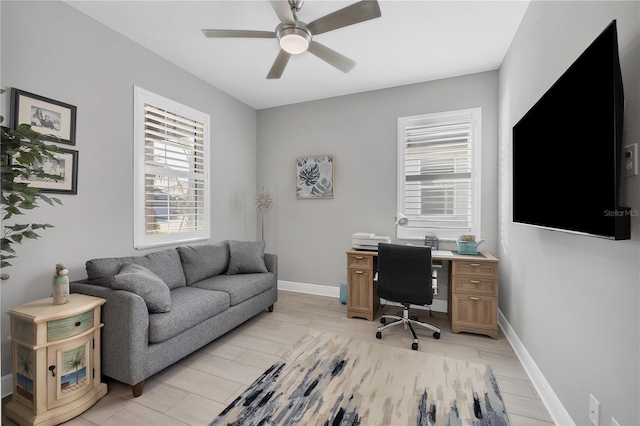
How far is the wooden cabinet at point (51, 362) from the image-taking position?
163 centimetres

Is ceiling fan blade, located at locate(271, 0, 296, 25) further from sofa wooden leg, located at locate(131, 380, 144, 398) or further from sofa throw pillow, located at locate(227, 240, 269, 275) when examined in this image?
sofa wooden leg, located at locate(131, 380, 144, 398)

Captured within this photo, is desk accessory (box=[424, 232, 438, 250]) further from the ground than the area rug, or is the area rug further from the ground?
desk accessory (box=[424, 232, 438, 250])

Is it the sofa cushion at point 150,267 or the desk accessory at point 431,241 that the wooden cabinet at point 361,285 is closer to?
the desk accessory at point 431,241

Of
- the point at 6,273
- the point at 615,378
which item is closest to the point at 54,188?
the point at 6,273

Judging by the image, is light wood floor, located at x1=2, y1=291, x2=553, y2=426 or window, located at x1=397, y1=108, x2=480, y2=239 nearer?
light wood floor, located at x1=2, y1=291, x2=553, y2=426

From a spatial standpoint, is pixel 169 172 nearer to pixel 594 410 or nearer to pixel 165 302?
pixel 165 302

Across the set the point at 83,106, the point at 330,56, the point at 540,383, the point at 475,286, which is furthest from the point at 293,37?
the point at 540,383

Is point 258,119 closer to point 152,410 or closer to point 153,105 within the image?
point 153,105

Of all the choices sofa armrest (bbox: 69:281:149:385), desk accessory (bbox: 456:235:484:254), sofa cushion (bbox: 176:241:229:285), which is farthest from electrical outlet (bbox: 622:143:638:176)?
sofa cushion (bbox: 176:241:229:285)

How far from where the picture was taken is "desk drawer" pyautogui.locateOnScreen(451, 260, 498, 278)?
2.84 meters

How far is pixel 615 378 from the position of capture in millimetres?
1199

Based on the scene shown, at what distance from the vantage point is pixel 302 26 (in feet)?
6.91

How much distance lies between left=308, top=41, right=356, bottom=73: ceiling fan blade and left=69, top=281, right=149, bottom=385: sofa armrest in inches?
91.2

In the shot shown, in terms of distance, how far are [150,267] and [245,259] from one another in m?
1.05
